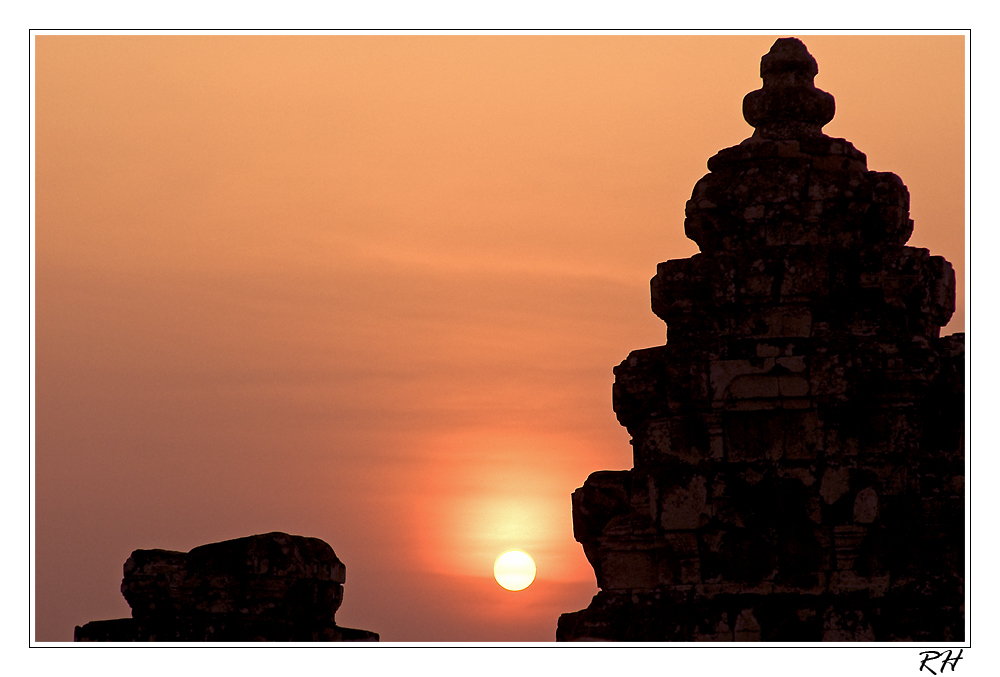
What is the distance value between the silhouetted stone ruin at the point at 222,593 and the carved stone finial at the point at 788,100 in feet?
25.4

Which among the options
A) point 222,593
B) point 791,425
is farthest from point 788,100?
point 222,593

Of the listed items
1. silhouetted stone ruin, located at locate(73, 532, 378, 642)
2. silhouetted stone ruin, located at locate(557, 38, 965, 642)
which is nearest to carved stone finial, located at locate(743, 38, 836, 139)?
silhouetted stone ruin, located at locate(557, 38, 965, 642)

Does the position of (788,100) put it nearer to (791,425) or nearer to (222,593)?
(791,425)

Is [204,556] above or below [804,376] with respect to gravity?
below

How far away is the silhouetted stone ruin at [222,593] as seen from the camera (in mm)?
26297

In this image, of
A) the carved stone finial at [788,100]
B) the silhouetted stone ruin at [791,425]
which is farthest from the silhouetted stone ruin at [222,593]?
the carved stone finial at [788,100]

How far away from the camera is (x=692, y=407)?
2670 cm

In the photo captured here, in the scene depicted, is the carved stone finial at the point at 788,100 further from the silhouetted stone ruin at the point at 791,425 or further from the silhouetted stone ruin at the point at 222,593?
the silhouetted stone ruin at the point at 222,593

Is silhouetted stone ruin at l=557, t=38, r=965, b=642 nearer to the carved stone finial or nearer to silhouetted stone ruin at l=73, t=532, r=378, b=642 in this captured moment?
the carved stone finial

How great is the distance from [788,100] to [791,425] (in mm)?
4183

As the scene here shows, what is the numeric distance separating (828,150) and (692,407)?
367 cm

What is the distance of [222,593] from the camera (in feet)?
86.3
